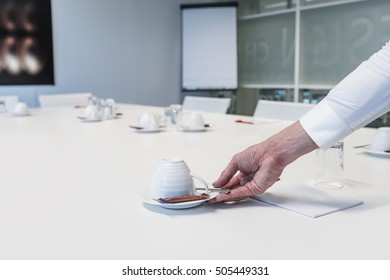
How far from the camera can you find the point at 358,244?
765 mm

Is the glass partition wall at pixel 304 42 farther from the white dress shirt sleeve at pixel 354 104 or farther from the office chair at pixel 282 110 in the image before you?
the white dress shirt sleeve at pixel 354 104

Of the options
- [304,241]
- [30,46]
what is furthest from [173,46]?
[304,241]

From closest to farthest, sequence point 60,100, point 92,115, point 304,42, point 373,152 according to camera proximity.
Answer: point 373,152 → point 92,115 → point 60,100 → point 304,42

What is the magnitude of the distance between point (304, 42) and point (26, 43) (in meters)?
3.78

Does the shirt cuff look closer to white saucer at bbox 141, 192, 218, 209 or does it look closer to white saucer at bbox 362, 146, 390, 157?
white saucer at bbox 141, 192, 218, 209

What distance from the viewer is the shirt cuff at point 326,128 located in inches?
38.5

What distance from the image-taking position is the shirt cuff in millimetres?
977

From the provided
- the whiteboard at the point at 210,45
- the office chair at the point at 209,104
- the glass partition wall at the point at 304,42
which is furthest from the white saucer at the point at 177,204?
the whiteboard at the point at 210,45

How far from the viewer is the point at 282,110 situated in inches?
122

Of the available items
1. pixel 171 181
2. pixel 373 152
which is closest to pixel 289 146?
pixel 171 181

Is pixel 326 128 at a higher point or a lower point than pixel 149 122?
higher

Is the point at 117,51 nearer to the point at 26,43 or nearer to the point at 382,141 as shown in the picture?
the point at 26,43

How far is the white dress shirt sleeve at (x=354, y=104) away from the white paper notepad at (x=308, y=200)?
131 millimetres
